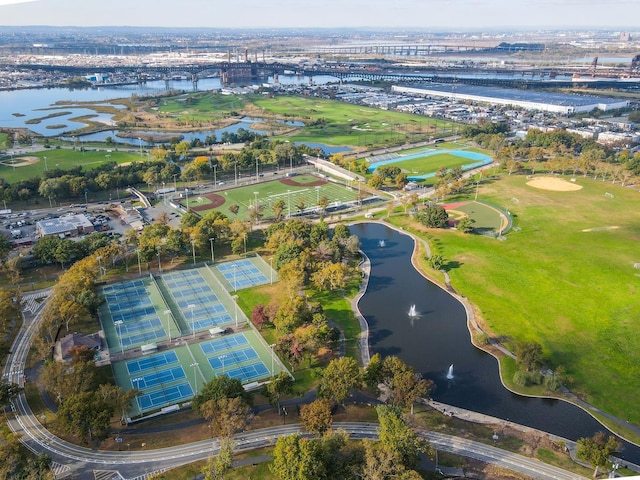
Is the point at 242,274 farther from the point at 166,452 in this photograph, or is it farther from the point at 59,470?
the point at 59,470

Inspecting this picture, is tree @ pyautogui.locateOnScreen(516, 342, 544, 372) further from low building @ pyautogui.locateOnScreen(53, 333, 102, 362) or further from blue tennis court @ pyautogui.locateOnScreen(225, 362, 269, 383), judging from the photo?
low building @ pyautogui.locateOnScreen(53, 333, 102, 362)

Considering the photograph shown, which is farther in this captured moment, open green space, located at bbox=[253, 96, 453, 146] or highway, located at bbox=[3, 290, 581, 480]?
open green space, located at bbox=[253, 96, 453, 146]

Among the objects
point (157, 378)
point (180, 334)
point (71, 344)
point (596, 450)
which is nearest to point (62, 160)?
point (71, 344)

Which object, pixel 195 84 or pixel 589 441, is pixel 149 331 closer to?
pixel 589 441

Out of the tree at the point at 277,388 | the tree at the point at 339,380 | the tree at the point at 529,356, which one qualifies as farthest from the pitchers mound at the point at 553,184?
the tree at the point at 277,388

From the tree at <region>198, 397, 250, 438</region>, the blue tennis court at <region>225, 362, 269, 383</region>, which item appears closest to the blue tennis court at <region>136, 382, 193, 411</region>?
the blue tennis court at <region>225, 362, 269, 383</region>

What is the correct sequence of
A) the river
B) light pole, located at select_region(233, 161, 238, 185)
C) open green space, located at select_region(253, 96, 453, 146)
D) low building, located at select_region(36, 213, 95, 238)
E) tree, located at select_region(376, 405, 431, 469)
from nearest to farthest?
1. tree, located at select_region(376, 405, 431, 469)
2. the river
3. low building, located at select_region(36, 213, 95, 238)
4. light pole, located at select_region(233, 161, 238, 185)
5. open green space, located at select_region(253, 96, 453, 146)
